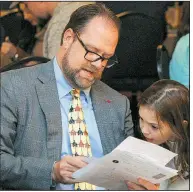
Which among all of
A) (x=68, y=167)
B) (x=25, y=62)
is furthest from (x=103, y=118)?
(x=25, y=62)

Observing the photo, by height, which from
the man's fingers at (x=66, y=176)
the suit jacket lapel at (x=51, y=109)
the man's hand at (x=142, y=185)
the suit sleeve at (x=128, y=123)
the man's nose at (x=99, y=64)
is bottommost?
the man's hand at (x=142, y=185)

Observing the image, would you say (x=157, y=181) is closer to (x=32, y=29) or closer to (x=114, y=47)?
(x=114, y=47)

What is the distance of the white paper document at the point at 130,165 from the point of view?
2.16 metres

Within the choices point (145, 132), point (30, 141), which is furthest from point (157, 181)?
point (30, 141)

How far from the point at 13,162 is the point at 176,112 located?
813 millimetres

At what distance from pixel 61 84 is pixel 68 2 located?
0.75m

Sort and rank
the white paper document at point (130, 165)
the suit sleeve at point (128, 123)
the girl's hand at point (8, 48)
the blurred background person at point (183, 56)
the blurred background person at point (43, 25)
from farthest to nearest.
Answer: the blurred background person at point (183, 56) < the girl's hand at point (8, 48) < the blurred background person at point (43, 25) < the suit sleeve at point (128, 123) < the white paper document at point (130, 165)

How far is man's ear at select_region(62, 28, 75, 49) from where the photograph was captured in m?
2.47

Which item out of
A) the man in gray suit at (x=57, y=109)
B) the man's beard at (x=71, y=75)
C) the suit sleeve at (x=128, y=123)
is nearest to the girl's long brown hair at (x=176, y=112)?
the suit sleeve at (x=128, y=123)

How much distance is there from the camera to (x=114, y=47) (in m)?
2.52

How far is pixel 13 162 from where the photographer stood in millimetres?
2338

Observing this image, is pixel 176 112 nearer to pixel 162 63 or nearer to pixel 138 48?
pixel 162 63

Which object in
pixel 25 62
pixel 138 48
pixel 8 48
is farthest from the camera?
→ pixel 138 48

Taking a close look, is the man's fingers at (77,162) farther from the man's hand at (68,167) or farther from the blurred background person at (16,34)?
the blurred background person at (16,34)
